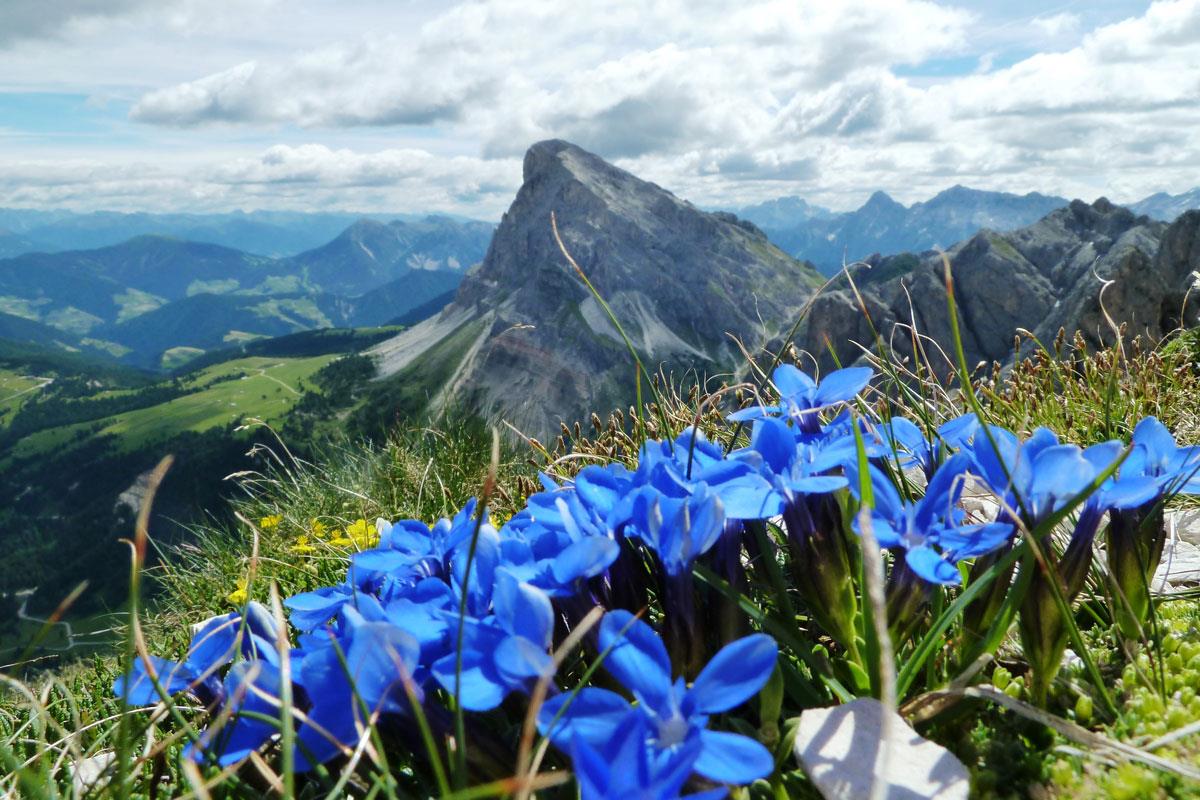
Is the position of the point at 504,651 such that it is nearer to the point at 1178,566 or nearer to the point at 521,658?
the point at 521,658

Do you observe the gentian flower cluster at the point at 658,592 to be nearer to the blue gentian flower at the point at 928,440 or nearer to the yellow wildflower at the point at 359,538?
the blue gentian flower at the point at 928,440

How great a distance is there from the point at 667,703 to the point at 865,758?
476 mm

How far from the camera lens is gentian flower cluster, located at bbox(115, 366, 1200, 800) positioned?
1.30 meters

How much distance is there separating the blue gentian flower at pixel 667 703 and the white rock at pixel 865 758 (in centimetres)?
Answer: 32

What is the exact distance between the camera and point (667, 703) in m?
1.31

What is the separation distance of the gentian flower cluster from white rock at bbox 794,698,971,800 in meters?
0.20

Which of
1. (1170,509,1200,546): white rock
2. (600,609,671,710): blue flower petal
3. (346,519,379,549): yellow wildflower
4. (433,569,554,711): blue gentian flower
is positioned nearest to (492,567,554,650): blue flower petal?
(433,569,554,711): blue gentian flower

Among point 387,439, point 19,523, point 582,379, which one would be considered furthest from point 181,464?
point 387,439

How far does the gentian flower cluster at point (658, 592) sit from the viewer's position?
4.25 feet

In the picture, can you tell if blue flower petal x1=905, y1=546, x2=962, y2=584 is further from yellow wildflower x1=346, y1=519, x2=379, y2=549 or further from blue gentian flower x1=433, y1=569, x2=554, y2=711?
yellow wildflower x1=346, y1=519, x2=379, y2=549

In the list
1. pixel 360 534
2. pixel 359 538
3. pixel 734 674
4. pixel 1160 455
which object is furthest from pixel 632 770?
pixel 360 534

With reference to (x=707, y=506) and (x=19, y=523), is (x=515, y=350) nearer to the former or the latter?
(x=19, y=523)

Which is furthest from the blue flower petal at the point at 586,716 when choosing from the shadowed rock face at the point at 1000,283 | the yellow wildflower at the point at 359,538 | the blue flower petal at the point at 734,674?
the shadowed rock face at the point at 1000,283

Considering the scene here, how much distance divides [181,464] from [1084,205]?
539ft
